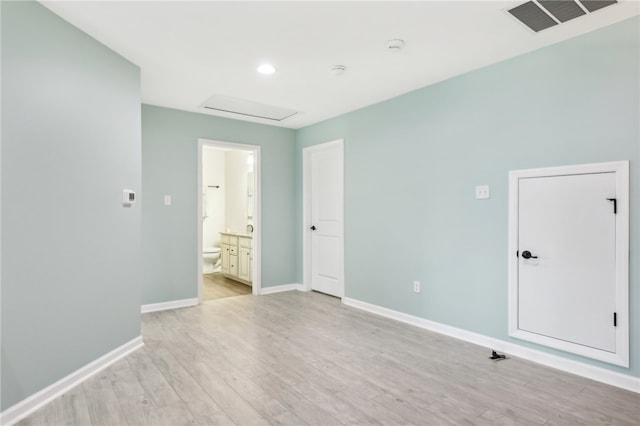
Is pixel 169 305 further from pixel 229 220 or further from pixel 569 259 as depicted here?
pixel 569 259

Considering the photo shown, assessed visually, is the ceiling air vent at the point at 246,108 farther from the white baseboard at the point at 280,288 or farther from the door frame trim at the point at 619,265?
the door frame trim at the point at 619,265

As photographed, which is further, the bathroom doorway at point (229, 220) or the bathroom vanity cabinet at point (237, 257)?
the bathroom vanity cabinet at point (237, 257)

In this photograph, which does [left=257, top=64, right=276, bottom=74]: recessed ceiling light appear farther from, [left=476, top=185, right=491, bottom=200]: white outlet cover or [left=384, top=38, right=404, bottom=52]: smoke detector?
[left=476, top=185, right=491, bottom=200]: white outlet cover

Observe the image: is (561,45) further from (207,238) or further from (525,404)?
(207,238)

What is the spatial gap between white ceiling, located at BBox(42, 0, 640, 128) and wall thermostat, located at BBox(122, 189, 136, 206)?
1154 millimetres

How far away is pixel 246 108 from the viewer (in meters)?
4.49

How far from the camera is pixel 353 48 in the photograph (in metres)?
2.79

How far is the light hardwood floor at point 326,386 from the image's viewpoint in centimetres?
208

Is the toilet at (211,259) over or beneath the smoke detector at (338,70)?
beneath

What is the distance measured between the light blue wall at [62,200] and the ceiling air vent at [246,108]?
117cm

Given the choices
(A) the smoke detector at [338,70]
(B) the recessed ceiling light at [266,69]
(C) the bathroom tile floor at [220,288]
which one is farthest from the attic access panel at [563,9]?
(C) the bathroom tile floor at [220,288]

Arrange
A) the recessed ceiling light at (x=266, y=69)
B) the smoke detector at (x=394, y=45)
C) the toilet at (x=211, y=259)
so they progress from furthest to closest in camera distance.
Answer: the toilet at (x=211, y=259), the recessed ceiling light at (x=266, y=69), the smoke detector at (x=394, y=45)

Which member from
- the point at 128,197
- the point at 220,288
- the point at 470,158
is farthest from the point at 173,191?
the point at 470,158

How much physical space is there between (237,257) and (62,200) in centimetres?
A: 385
